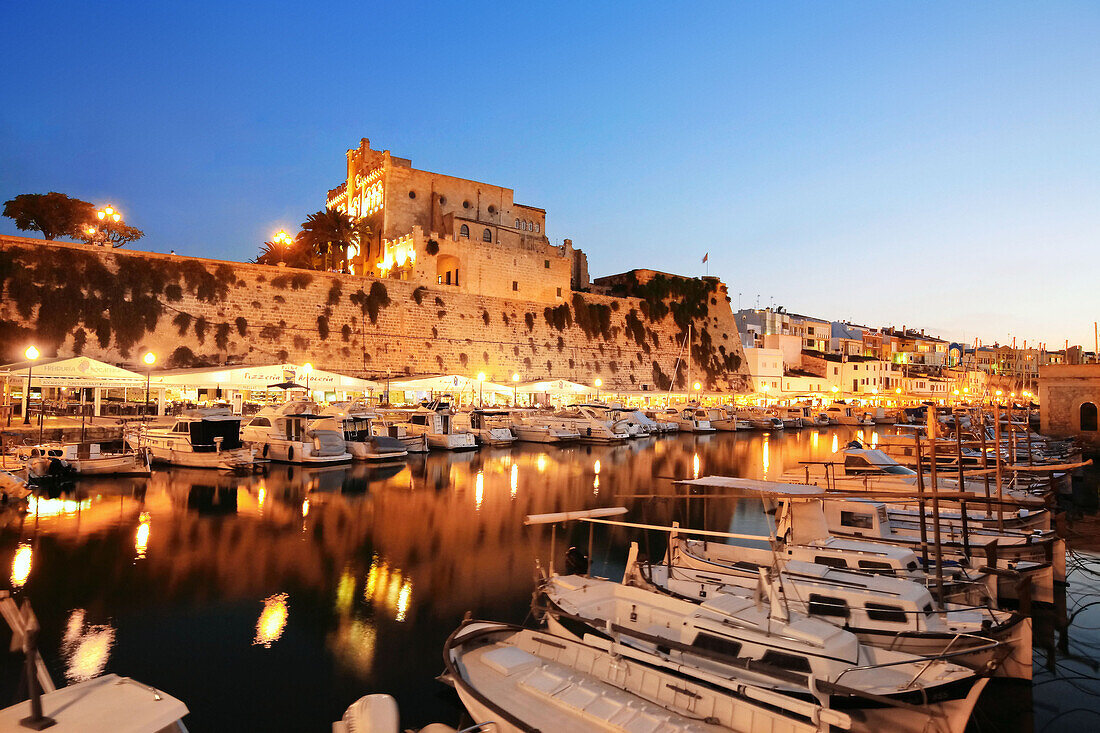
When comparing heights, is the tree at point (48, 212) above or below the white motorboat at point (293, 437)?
above

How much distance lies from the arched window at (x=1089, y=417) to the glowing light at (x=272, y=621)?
1242 inches

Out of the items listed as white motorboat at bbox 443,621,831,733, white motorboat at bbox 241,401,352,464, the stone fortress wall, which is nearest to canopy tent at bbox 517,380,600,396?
the stone fortress wall

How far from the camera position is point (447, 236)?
39.8 meters

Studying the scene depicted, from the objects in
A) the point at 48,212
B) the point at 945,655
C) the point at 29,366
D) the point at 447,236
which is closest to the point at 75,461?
the point at 29,366

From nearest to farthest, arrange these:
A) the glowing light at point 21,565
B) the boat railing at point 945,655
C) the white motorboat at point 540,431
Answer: the boat railing at point 945,655 → the glowing light at point 21,565 → the white motorboat at point 540,431

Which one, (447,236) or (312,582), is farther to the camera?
(447,236)

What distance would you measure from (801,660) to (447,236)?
37250mm

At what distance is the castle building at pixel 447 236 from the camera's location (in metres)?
39.8

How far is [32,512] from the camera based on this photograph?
12336 millimetres

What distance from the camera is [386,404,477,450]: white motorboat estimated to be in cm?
2436

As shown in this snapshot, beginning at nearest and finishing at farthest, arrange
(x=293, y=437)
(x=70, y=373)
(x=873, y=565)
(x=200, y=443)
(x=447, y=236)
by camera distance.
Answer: (x=873, y=565) → (x=200, y=443) → (x=293, y=437) → (x=70, y=373) → (x=447, y=236)

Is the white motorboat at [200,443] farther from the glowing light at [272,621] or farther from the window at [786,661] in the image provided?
the window at [786,661]

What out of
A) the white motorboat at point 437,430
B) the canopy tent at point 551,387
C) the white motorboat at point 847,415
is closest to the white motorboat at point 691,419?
the canopy tent at point 551,387

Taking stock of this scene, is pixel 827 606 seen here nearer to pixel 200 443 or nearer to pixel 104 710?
pixel 104 710
